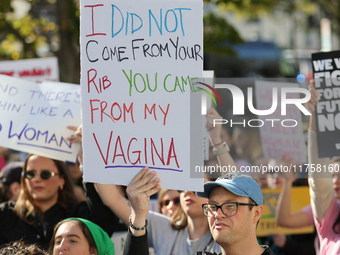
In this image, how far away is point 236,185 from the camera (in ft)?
7.60

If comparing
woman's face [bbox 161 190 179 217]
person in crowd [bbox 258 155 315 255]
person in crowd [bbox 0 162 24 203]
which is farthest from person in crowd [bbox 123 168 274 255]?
person in crowd [bbox 0 162 24 203]

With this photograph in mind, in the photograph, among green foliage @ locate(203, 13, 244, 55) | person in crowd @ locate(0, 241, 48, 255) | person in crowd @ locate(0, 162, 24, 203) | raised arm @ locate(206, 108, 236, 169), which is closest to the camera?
person in crowd @ locate(0, 241, 48, 255)

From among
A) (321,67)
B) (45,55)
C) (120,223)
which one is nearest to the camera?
(321,67)

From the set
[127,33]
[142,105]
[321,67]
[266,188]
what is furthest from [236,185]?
[266,188]

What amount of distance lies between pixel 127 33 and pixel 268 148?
168 centimetres

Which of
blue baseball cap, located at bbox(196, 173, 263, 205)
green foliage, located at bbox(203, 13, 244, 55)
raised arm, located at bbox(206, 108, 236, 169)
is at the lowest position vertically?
blue baseball cap, located at bbox(196, 173, 263, 205)

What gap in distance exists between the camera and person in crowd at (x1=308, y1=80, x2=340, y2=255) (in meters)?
2.90

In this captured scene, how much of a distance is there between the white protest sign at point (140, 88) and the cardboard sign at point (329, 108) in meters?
0.94

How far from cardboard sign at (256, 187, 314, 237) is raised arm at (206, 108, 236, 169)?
197 centimetres

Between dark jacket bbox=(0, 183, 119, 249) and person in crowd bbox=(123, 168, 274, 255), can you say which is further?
dark jacket bbox=(0, 183, 119, 249)

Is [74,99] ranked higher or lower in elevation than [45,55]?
lower

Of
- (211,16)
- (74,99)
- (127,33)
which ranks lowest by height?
(74,99)

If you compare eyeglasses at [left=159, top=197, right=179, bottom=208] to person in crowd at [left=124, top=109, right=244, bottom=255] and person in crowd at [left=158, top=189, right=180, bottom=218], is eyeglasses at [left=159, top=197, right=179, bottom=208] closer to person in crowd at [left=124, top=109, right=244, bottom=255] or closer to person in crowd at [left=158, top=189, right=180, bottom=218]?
person in crowd at [left=158, top=189, right=180, bottom=218]

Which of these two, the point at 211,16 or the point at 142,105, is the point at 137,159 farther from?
A: the point at 211,16
